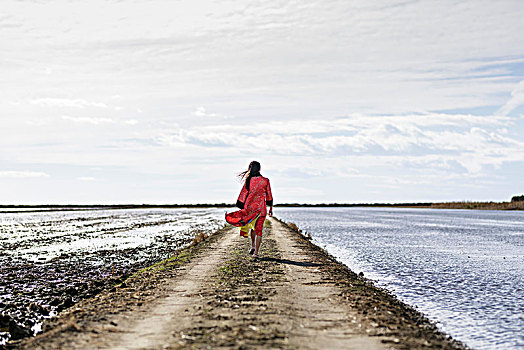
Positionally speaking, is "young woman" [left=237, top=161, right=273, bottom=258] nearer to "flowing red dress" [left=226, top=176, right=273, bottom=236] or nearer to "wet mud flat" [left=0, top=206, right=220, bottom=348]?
"flowing red dress" [left=226, top=176, right=273, bottom=236]

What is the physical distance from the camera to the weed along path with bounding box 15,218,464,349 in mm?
8742

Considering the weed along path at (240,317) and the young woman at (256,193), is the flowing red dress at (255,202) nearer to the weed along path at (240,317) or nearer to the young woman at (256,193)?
the young woman at (256,193)

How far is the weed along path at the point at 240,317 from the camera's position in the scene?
874cm

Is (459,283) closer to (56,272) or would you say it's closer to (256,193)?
(256,193)

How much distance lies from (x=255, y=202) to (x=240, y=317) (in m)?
9.14

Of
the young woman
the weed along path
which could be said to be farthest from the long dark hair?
the weed along path

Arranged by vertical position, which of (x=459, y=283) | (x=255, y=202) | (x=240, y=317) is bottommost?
(x=459, y=283)

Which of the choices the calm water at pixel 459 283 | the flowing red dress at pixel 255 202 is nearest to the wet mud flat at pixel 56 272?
the flowing red dress at pixel 255 202

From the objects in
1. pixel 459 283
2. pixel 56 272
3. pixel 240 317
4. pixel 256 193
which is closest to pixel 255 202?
pixel 256 193

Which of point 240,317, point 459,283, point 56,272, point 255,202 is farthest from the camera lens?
point 56,272

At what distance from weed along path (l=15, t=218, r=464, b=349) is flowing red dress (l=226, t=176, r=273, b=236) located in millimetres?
2723

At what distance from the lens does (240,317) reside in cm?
1036

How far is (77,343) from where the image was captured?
28.5ft

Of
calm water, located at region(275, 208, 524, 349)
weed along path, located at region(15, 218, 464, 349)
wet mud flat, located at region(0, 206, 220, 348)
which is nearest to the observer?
weed along path, located at region(15, 218, 464, 349)
